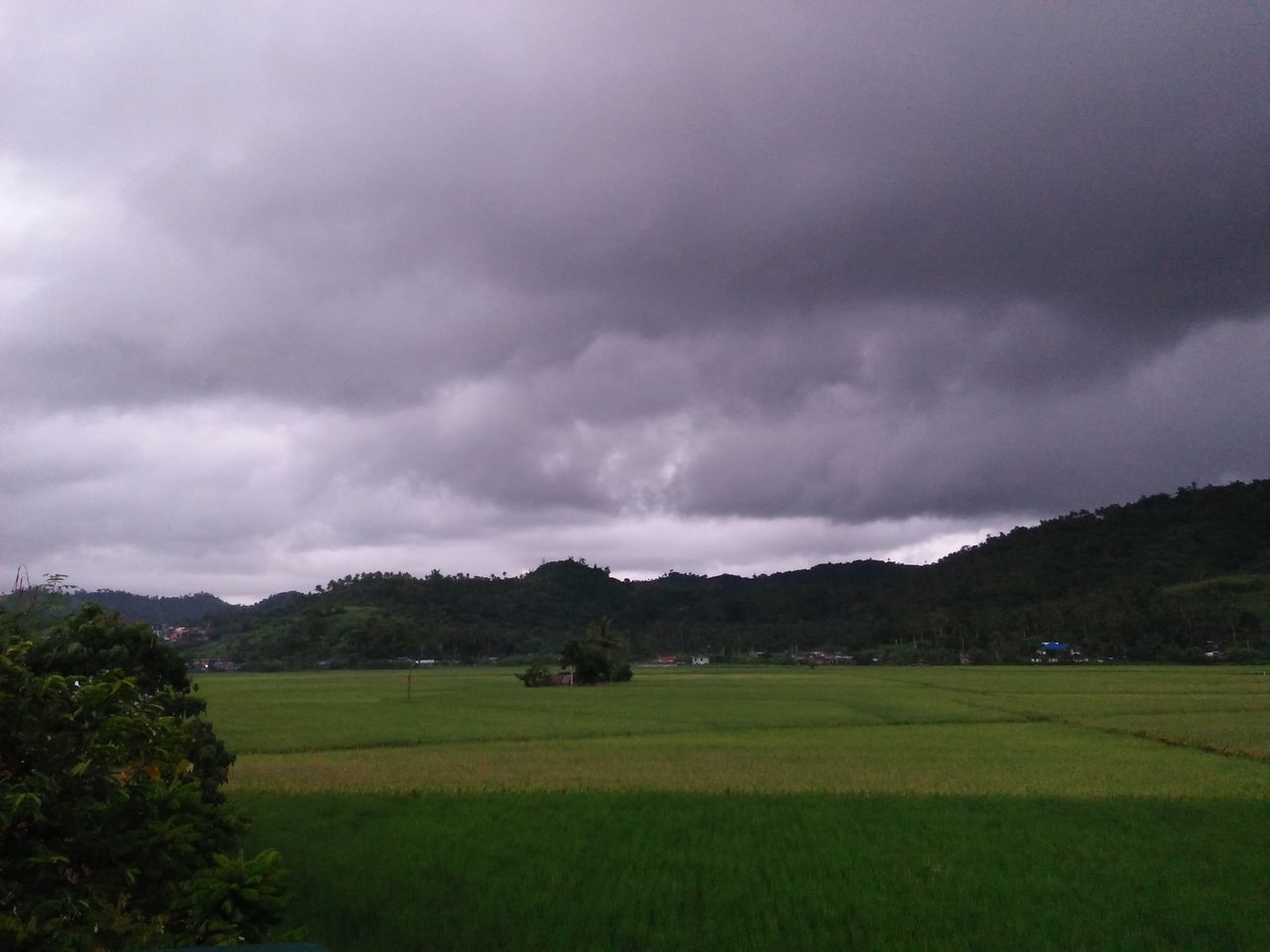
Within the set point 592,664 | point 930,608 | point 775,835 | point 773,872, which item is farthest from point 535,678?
point 930,608

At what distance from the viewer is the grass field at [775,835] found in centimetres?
1105

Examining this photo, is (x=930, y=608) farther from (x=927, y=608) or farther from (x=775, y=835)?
(x=775, y=835)

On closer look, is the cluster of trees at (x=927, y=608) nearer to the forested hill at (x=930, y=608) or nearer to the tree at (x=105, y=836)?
the forested hill at (x=930, y=608)

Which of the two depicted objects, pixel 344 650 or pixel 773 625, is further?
pixel 773 625

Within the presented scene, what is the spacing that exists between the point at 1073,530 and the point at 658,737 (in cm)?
12976

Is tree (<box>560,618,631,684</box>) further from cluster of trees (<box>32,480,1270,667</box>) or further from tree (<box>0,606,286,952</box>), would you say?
tree (<box>0,606,286,952</box>)

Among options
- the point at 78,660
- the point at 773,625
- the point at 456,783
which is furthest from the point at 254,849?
the point at 773,625

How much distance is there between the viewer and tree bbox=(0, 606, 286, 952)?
21.3 feet

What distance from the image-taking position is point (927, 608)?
449 feet

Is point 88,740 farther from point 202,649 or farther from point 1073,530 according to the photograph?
point 1073,530

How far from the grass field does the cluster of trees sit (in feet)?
255

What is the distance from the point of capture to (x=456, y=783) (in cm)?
2228

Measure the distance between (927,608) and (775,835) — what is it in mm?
127924

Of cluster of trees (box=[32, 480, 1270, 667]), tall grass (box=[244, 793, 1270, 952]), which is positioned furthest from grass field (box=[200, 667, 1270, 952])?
cluster of trees (box=[32, 480, 1270, 667])
